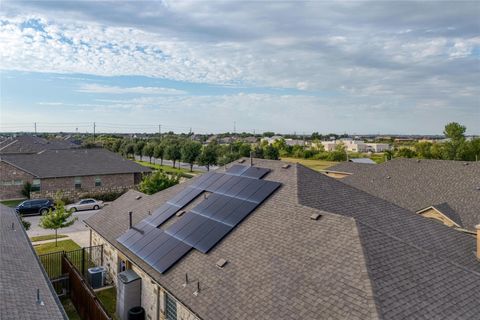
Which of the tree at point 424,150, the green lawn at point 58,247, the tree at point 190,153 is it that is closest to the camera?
the green lawn at point 58,247

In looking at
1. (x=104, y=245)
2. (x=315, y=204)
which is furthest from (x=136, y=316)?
(x=315, y=204)

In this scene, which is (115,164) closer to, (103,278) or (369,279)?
(103,278)

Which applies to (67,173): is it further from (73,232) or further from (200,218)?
(200,218)

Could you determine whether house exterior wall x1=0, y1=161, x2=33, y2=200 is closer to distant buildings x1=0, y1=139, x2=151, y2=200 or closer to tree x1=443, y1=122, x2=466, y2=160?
distant buildings x1=0, y1=139, x2=151, y2=200

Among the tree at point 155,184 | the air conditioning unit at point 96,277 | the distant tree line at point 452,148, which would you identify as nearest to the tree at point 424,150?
the distant tree line at point 452,148

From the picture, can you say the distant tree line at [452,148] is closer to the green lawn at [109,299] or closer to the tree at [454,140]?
the tree at [454,140]

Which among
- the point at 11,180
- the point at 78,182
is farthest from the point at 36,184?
the point at 78,182
